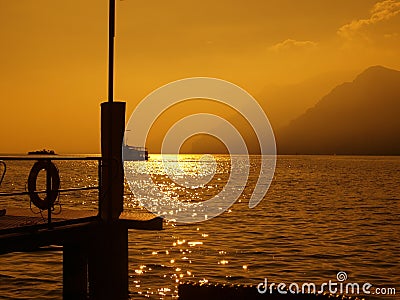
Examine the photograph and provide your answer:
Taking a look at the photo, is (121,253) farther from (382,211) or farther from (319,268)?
(382,211)

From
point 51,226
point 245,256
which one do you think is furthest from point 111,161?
point 245,256

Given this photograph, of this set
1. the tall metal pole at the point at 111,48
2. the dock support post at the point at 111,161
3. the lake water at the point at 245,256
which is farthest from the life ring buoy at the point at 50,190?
the lake water at the point at 245,256

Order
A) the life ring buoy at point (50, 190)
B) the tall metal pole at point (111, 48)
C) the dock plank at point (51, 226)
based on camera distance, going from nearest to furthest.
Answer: the dock plank at point (51, 226), the life ring buoy at point (50, 190), the tall metal pole at point (111, 48)

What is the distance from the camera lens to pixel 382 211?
53750mm

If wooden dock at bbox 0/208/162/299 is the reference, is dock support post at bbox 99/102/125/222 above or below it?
above

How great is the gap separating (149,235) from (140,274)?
11739mm

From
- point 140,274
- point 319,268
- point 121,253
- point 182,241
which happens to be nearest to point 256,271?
point 319,268

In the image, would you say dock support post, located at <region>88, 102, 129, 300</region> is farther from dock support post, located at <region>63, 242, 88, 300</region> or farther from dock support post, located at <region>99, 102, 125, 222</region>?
dock support post, located at <region>63, 242, 88, 300</region>

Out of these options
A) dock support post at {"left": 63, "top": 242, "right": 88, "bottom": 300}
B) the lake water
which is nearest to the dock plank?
dock support post at {"left": 63, "top": 242, "right": 88, "bottom": 300}

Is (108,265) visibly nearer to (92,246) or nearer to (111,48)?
(92,246)

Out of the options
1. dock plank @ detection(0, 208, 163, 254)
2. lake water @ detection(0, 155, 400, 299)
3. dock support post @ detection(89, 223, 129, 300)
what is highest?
dock plank @ detection(0, 208, 163, 254)

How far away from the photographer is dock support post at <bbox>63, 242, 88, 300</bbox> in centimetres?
1417

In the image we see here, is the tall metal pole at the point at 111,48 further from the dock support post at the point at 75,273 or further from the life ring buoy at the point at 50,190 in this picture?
the dock support post at the point at 75,273

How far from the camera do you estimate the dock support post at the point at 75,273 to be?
46.5 ft
